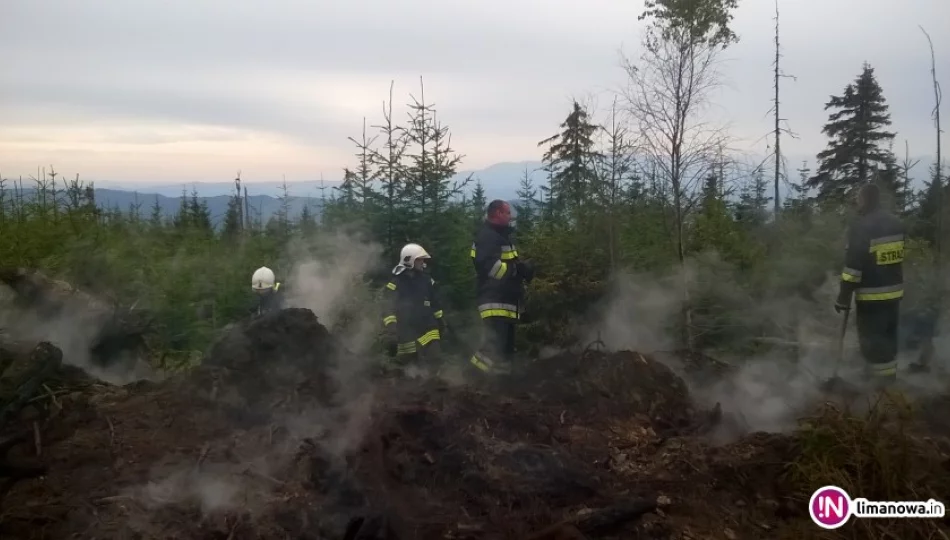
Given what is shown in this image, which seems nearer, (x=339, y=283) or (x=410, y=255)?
(x=410, y=255)

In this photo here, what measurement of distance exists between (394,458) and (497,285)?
3514mm

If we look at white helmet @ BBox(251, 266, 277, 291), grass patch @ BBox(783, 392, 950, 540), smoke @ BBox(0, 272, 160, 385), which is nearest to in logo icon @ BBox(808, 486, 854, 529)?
grass patch @ BBox(783, 392, 950, 540)

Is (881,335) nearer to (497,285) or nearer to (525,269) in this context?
(525,269)

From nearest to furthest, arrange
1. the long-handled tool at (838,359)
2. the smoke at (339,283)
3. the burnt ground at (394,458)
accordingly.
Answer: the burnt ground at (394,458) < the long-handled tool at (838,359) < the smoke at (339,283)

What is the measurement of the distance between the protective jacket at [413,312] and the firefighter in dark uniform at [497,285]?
67 cm

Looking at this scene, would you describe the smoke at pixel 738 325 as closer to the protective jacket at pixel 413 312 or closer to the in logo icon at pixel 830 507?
the protective jacket at pixel 413 312

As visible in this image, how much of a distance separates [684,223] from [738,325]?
1.66 meters

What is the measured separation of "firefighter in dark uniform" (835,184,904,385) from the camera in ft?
24.0

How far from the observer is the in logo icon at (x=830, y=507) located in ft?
14.2

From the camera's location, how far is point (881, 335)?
744 centimetres

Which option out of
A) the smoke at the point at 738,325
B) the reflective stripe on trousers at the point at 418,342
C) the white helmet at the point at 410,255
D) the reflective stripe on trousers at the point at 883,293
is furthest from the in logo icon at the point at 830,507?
the white helmet at the point at 410,255

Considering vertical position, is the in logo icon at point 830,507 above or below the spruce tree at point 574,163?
below

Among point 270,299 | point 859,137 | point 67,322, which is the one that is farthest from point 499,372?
point 859,137

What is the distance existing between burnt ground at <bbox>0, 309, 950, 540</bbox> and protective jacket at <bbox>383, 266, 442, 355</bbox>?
1.60 metres
